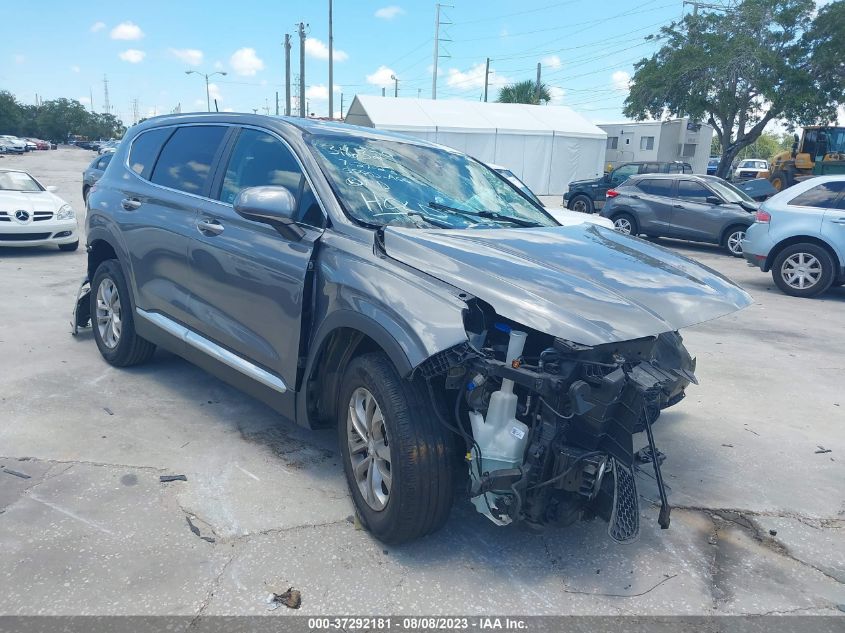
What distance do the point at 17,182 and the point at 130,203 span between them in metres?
8.41

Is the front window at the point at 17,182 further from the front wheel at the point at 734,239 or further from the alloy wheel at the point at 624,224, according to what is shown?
the front wheel at the point at 734,239

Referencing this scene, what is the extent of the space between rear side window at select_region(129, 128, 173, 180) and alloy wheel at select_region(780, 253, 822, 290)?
8.39 m

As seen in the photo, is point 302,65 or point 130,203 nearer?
point 130,203

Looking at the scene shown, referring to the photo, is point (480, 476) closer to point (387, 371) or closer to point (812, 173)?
point (387, 371)

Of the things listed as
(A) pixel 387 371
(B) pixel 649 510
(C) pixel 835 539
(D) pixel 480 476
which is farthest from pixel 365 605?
(C) pixel 835 539

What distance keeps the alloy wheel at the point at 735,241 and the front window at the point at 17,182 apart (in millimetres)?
12829

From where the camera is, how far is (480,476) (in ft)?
8.95

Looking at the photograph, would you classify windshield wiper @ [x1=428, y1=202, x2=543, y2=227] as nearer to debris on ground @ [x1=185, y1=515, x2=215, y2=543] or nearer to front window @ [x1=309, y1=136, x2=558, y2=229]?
front window @ [x1=309, y1=136, x2=558, y2=229]

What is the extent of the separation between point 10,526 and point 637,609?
281 centimetres

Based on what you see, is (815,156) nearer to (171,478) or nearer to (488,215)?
(488,215)

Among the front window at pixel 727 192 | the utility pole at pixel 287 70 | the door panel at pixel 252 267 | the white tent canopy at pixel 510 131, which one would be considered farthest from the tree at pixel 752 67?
the door panel at pixel 252 267

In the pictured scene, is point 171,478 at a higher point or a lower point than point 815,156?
lower

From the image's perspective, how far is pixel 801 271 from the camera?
9.53m

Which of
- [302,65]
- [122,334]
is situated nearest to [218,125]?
[122,334]
